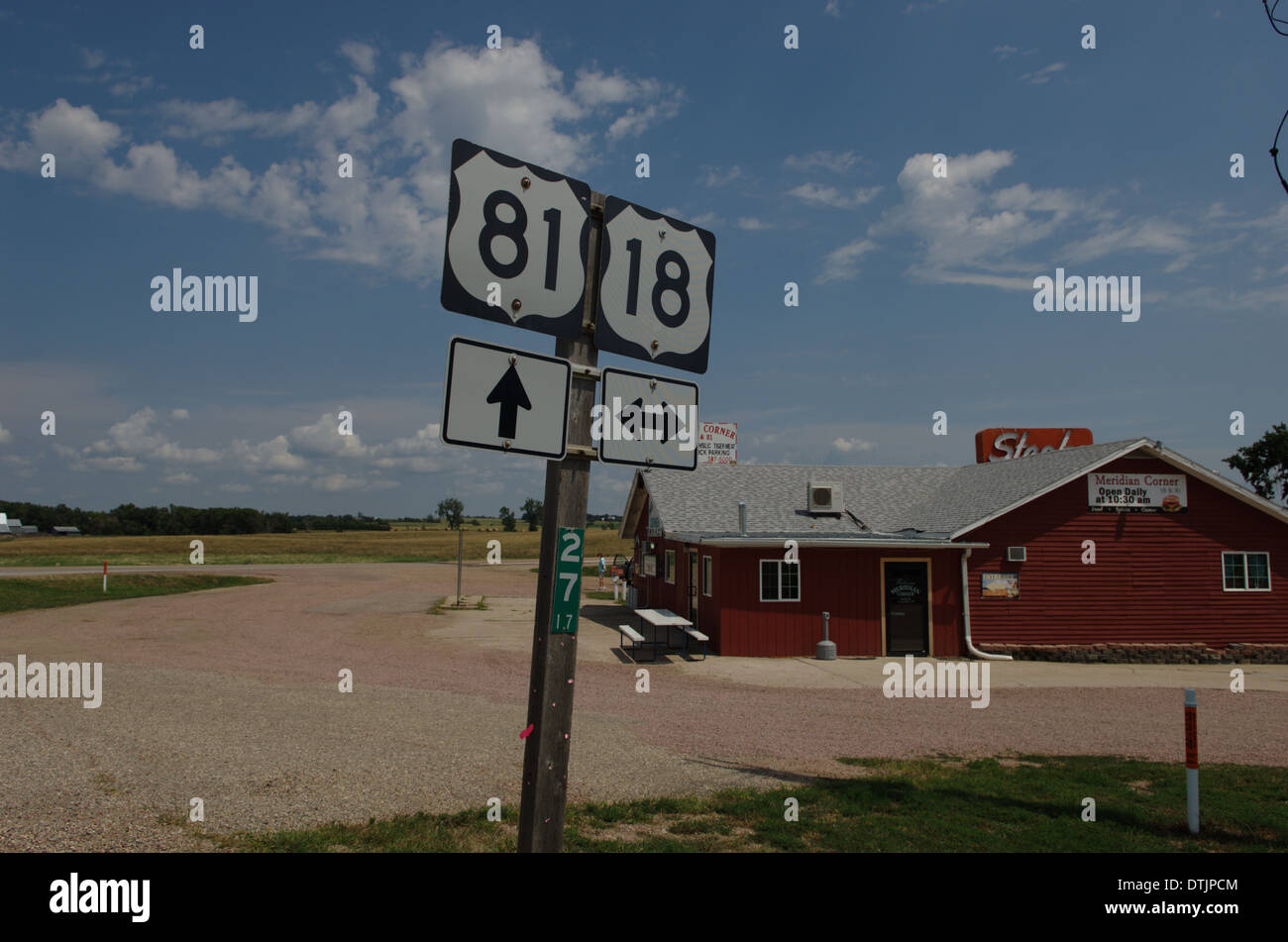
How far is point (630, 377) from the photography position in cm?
412

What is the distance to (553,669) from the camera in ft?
12.4

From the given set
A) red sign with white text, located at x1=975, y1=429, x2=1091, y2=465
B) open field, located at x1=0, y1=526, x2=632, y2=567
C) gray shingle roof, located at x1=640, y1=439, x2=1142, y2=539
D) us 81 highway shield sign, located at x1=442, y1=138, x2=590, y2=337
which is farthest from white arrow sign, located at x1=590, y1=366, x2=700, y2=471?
open field, located at x1=0, y1=526, x2=632, y2=567

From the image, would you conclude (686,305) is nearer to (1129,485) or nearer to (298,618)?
(1129,485)

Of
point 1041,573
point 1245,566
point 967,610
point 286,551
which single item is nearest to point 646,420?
point 967,610

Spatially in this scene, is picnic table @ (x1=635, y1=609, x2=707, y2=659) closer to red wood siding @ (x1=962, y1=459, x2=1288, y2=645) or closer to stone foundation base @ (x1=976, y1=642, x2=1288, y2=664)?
red wood siding @ (x1=962, y1=459, x2=1288, y2=645)

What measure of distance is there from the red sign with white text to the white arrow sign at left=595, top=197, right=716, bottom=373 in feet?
87.1

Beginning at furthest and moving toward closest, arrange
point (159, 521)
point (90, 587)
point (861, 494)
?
point (159, 521) → point (90, 587) → point (861, 494)

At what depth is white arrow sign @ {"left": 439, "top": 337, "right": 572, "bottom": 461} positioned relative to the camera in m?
3.44

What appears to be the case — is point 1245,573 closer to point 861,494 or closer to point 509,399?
point 861,494

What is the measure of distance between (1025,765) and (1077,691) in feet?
24.6

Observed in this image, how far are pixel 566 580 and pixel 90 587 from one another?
39216 mm

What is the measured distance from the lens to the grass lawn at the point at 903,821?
6039mm

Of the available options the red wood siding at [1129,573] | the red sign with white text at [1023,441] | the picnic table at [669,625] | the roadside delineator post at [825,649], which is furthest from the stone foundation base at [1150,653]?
the red sign with white text at [1023,441]
